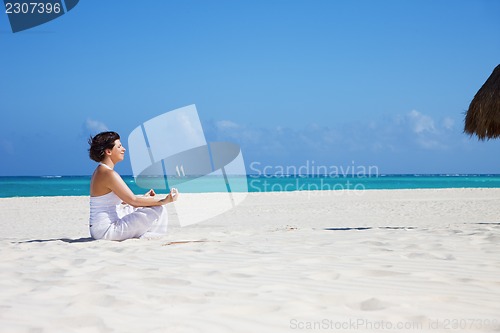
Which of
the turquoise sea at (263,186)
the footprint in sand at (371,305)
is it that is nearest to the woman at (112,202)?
the footprint in sand at (371,305)

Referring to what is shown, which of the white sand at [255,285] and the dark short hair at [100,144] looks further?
the dark short hair at [100,144]

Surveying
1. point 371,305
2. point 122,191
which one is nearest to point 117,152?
point 122,191

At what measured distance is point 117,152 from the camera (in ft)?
16.8

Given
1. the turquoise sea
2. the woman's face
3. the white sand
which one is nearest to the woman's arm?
the woman's face

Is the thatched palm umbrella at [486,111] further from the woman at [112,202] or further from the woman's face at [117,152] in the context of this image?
the woman's face at [117,152]

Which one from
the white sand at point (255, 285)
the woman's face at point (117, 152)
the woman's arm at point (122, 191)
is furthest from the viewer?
the woman's face at point (117, 152)

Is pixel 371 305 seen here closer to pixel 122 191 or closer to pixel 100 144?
pixel 122 191

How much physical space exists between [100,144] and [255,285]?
2.74 meters

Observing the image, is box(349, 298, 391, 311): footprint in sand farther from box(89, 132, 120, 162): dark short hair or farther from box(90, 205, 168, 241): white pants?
box(89, 132, 120, 162): dark short hair

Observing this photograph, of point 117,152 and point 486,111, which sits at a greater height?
point 117,152

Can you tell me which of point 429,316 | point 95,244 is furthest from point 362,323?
point 95,244

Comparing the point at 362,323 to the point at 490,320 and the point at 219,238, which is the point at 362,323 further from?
the point at 219,238

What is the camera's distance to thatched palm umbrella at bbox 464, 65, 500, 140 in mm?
7477

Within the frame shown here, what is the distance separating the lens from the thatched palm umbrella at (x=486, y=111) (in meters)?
7.48
